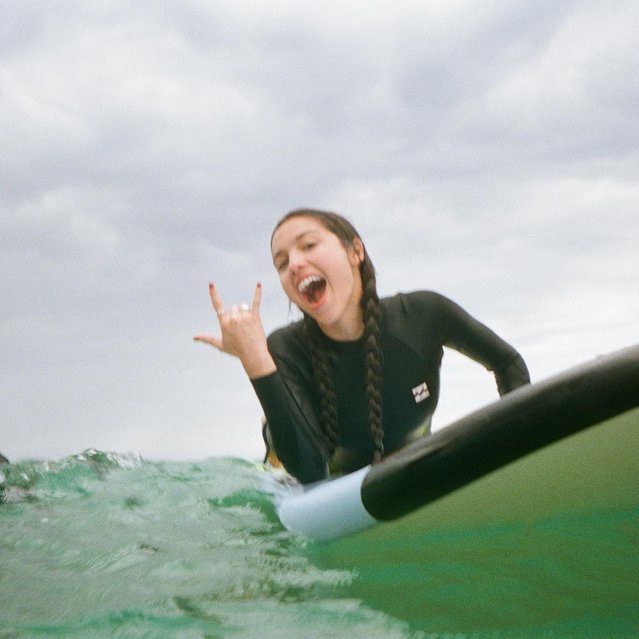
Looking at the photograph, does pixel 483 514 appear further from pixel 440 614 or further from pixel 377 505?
pixel 440 614

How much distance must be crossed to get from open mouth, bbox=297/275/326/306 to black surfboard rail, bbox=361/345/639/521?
858 millimetres

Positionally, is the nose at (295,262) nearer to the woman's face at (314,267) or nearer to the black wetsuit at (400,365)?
the woman's face at (314,267)

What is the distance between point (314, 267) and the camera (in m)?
2.44

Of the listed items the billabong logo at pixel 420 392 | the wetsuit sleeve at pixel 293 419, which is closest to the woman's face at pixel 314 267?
the wetsuit sleeve at pixel 293 419

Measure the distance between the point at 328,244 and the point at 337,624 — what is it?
1.37 meters

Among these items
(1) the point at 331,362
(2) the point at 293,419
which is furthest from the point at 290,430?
(1) the point at 331,362

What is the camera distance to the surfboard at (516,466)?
1.58 m

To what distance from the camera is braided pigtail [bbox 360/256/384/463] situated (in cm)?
252

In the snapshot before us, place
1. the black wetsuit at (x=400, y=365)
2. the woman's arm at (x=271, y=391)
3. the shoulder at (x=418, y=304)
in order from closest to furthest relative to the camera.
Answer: the woman's arm at (x=271, y=391), the black wetsuit at (x=400, y=365), the shoulder at (x=418, y=304)

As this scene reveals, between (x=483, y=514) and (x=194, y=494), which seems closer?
(x=483, y=514)

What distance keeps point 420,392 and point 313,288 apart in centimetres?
62

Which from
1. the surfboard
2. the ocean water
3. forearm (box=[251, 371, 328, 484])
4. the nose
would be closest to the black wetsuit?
forearm (box=[251, 371, 328, 484])

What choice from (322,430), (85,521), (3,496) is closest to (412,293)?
(322,430)

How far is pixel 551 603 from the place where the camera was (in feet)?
4.98
